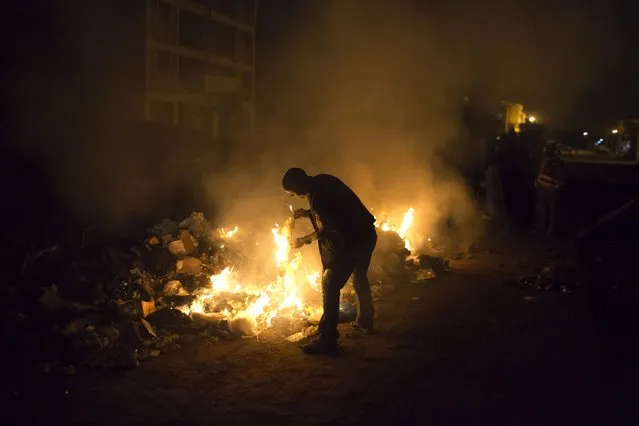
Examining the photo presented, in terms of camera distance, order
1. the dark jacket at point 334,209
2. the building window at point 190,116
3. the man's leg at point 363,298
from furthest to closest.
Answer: the building window at point 190,116
the man's leg at point 363,298
the dark jacket at point 334,209

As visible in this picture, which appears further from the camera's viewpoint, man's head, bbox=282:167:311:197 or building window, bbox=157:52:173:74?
building window, bbox=157:52:173:74

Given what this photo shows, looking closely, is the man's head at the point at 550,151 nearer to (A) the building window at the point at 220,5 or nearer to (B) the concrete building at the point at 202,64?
(B) the concrete building at the point at 202,64

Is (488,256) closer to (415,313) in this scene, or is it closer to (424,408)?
(415,313)

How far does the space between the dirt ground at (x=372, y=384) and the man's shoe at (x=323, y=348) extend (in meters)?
0.09

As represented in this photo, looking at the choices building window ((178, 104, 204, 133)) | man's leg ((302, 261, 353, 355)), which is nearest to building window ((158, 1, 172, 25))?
building window ((178, 104, 204, 133))

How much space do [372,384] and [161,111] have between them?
6.54 meters

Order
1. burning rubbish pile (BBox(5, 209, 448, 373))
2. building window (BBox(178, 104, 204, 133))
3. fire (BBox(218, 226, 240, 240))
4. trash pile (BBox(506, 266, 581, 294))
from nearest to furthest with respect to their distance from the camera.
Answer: burning rubbish pile (BBox(5, 209, 448, 373))
trash pile (BBox(506, 266, 581, 294))
fire (BBox(218, 226, 240, 240))
building window (BBox(178, 104, 204, 133))

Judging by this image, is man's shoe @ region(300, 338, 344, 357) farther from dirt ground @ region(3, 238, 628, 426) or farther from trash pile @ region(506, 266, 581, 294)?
trash pile @ region(506, 266, 581, 294)

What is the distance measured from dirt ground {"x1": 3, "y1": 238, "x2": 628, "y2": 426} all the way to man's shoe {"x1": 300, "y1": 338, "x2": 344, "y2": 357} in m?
0.09

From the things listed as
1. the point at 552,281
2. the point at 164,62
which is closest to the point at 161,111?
the point at 164,62

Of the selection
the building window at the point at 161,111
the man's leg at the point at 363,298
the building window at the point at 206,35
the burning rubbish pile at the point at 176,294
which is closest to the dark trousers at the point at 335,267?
the man's leg at the point at 363,298

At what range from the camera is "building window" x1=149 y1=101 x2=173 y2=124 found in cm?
952

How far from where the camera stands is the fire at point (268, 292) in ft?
20.5

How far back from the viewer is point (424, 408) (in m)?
4.26
